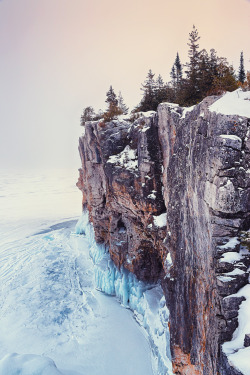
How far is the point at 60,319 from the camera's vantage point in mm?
14500

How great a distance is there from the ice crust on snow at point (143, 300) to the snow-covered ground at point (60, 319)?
1.78 ft

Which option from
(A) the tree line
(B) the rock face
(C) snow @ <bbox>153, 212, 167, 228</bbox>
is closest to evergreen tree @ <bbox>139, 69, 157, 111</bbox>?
(A) the tree line

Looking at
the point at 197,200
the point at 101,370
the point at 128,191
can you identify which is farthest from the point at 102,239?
the point at 197,200

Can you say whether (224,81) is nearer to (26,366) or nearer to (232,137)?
(232,137)

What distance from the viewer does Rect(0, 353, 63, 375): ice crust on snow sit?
382 inches

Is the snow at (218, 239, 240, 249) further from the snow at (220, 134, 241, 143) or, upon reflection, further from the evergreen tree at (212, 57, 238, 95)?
the evergreen tree at (212, 57, 238, 95)

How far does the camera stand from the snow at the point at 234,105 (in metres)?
5.62

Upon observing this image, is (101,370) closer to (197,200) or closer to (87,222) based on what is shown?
(197,200)

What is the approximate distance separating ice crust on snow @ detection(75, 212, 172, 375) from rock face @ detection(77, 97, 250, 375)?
3054mm

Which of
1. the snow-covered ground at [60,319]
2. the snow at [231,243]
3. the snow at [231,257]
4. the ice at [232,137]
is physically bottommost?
the snow-covered ground at [60,319]

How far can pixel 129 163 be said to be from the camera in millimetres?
14016

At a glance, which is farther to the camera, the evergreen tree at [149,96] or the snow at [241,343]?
the evergreen tree at [149,96]

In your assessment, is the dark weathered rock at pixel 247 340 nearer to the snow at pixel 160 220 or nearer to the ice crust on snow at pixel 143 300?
the ice crust on snow at pixel 143 300

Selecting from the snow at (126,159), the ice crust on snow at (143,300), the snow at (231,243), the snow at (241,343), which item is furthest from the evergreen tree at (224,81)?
the ice crust on snow at (143,300)
